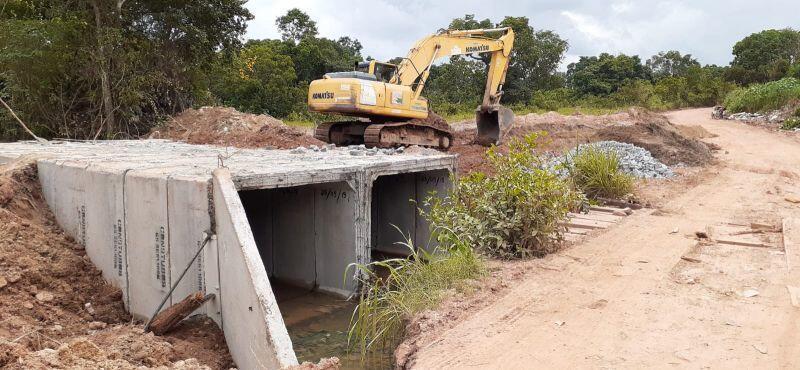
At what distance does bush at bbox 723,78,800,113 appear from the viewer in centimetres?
2584

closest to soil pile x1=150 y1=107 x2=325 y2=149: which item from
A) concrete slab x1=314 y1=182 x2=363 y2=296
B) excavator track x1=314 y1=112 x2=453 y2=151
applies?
excavator track x1=314 y1=112 x2=453 y2=151

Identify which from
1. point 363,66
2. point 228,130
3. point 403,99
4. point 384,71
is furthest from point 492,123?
point 228,130

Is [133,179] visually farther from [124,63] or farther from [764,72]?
[764,72]

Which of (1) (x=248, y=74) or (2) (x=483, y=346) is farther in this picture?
(1) (x=248, y=74)

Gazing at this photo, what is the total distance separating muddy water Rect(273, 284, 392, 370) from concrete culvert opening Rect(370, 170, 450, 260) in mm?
2116

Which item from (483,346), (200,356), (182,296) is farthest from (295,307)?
(483,346)

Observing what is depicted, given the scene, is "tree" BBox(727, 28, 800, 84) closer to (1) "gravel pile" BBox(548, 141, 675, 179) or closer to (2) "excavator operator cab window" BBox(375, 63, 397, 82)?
(1) "gravel pile" BBox(548, 141, 675, 179)

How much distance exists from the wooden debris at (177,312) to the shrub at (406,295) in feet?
4.66

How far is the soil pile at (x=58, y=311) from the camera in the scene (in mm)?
4816

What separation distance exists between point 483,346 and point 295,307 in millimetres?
3517

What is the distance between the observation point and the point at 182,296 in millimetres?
6184

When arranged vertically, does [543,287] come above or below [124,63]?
below

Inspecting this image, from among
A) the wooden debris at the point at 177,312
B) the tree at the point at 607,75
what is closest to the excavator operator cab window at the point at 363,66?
the wooden debris at the point at 177,312

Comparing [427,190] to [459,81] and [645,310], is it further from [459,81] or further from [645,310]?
[459,81]
